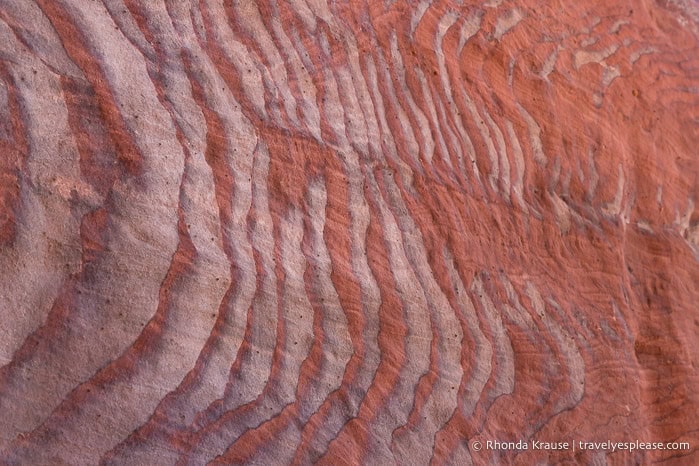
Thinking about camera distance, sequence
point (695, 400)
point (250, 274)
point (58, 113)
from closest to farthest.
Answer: point (58, 113) → point (250, 274) → point (695, 400)

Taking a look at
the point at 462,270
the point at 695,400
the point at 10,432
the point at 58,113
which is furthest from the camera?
the point at 695,400

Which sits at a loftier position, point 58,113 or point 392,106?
point 392,106

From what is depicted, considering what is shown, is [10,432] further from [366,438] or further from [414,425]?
[414,425]

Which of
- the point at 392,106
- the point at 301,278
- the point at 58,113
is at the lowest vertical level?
the point at 301,278

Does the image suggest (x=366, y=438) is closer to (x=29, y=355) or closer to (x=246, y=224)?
(x=246, y=224)

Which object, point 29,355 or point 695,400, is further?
point 695,400

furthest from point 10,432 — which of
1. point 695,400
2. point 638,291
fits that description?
point 695,400
